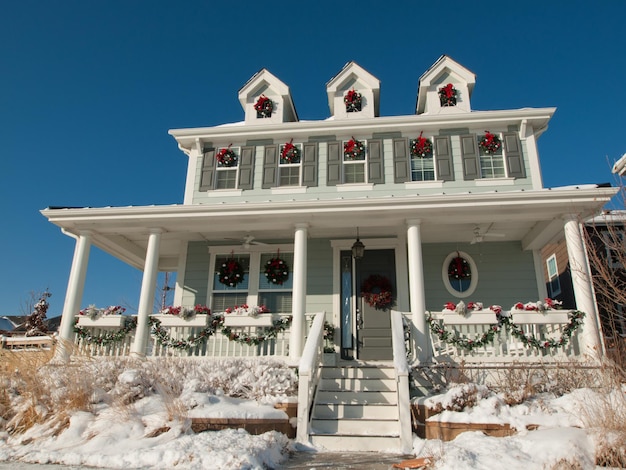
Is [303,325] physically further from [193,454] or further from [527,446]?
[527,446]

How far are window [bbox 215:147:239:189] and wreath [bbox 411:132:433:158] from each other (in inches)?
165

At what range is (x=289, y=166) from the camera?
11062 mm

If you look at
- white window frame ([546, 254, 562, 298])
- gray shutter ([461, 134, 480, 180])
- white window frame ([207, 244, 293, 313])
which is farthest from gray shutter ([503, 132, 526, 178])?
white window frame ([207, 244, 293, 313])

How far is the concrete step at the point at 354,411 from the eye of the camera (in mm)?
6473

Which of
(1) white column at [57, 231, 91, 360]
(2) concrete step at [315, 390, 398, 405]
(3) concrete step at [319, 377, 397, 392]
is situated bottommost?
(2) concrete step at [315, 390, 398, 405]

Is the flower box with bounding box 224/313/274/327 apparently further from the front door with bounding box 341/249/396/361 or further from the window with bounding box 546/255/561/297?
the window with bounding box 546/255/561/297

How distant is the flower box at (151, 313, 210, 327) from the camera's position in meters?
8.50

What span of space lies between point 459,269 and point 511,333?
95.0 inches

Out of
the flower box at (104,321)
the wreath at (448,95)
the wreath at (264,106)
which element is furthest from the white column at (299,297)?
the wreath at (448,95)

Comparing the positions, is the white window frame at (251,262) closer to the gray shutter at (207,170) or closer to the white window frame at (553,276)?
Answer: the gray shutter at (207,170)

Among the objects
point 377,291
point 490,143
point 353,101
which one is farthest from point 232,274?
point 490,143

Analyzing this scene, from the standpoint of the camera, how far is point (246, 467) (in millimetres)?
4473

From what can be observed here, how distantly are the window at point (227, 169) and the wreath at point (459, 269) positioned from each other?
212 inches

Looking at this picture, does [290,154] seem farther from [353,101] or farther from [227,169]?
[353,101]
